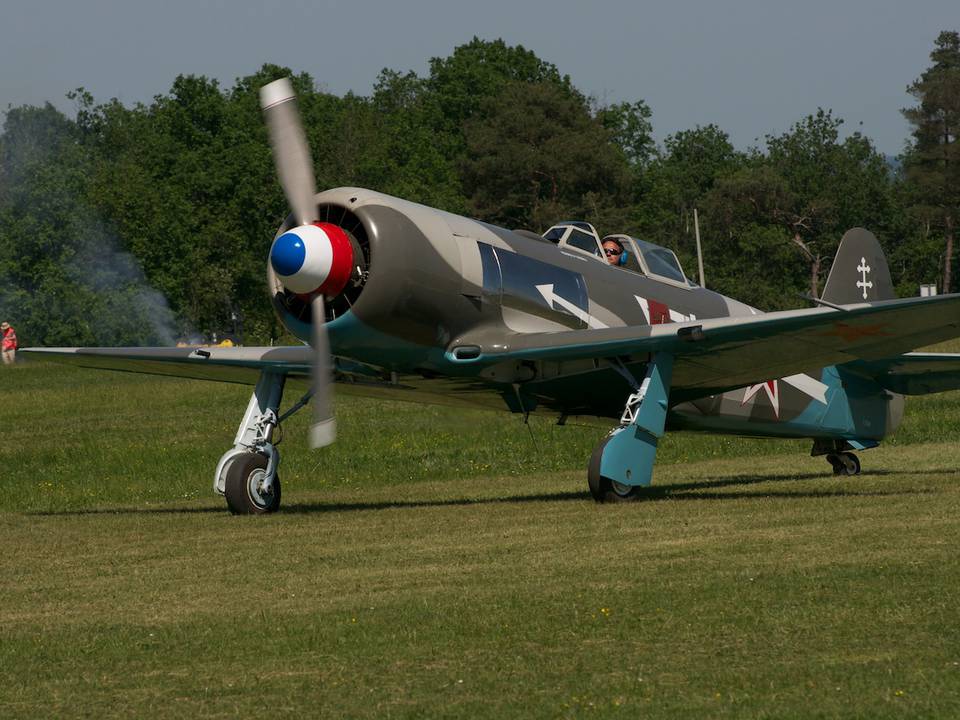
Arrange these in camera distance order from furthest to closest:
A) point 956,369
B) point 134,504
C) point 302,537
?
point 134,504, point 956,369, point 302,537

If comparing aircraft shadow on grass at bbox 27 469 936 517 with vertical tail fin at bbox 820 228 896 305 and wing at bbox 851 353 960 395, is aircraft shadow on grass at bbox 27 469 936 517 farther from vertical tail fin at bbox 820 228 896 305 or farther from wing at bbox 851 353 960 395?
vertical tail fin at bbox 820 228 896 305

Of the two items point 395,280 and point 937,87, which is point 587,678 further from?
point 937,87

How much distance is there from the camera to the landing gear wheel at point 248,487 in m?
14.3

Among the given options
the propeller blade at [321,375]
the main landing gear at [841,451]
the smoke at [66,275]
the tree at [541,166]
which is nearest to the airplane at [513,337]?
the propeller blade at [321,375]

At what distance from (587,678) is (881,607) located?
6.34ft

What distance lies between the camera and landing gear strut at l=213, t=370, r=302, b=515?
47.0 feet

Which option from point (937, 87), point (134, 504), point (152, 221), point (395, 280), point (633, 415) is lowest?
point (134, 504)

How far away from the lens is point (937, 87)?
9312 cm

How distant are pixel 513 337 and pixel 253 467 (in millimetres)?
2760

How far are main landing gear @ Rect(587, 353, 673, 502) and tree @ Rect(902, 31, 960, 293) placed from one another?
76784 millimetres

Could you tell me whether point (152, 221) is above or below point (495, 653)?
above

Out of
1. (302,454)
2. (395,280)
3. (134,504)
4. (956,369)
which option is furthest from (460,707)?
(302,454)

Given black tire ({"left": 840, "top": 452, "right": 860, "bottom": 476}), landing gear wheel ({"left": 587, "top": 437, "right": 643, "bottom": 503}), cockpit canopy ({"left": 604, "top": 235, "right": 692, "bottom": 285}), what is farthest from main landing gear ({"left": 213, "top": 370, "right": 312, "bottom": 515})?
black tire ({"left": 840, "top": 452, "right": 860, "bottom": 476})

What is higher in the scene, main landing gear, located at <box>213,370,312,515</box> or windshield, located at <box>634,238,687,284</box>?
windshield, located at <box>634,238,687,284</box>
